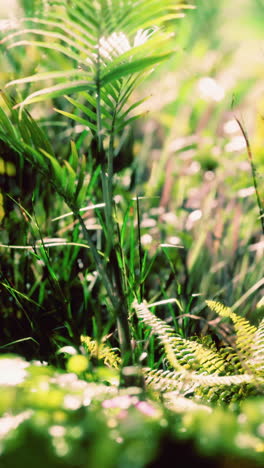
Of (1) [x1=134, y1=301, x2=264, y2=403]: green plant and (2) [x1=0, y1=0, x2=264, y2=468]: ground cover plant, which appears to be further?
(1) [x1=134, y1=301, x2=264, y2=403]: green plant

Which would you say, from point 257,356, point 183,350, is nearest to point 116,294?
point 183,350

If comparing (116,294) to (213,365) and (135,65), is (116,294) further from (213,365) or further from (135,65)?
(135,65)

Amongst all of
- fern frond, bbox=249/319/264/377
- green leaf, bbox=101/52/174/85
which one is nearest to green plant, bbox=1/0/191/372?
green leaf, bbox=101/52/174/85

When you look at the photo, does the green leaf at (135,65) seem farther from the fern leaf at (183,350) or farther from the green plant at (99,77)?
the fern leaf at (183,350)

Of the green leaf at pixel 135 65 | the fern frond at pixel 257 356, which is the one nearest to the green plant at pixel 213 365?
the fern frond at pixel 257 356

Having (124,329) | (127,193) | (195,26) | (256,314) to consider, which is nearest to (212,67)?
(195,26)

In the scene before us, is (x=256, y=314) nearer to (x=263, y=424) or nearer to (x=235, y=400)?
(x=235, y=400)

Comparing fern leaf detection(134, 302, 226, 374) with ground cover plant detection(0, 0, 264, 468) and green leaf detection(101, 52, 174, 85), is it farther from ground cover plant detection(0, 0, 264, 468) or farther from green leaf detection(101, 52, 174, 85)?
green leaf detection(101, 52, 174, 85)

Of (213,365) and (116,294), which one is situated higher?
(116,294)
